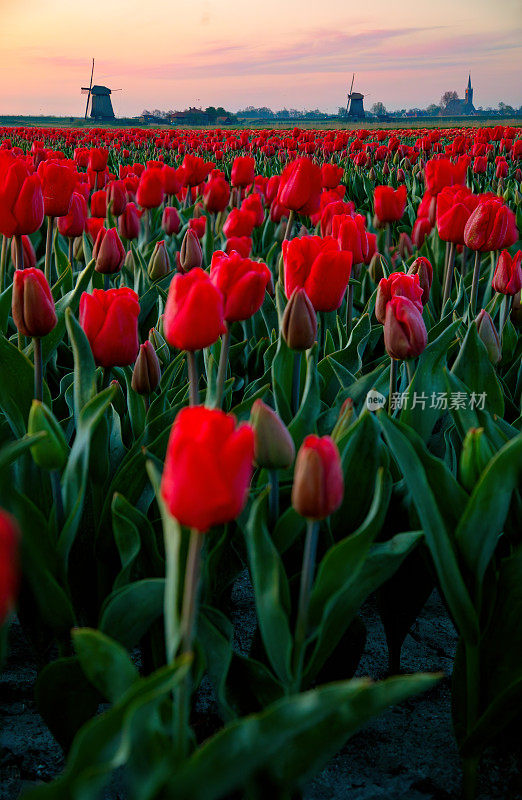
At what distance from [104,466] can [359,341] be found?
2.92 ft

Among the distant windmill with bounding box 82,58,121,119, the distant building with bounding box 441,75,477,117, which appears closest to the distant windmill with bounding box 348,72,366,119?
the distant windmill with bounding box 82,58,121,119

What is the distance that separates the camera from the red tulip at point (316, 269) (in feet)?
5.17

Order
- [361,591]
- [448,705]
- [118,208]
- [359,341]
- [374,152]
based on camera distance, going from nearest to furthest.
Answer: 1. [361,591]
2. [448,705]
3. [359,341]
4. [118,208]
5. [374,152]

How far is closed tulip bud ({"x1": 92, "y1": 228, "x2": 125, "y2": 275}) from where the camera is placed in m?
2.35

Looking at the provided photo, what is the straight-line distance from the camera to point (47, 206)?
231cm

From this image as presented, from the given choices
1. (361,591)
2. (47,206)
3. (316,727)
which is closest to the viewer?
(316,727)

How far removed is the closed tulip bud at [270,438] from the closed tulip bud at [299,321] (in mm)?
418

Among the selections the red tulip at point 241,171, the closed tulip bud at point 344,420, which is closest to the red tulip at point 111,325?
the closed tulip bud at point 344,420

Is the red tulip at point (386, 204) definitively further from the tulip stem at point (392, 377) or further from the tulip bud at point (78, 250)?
the tulip stem at point (392, 377)

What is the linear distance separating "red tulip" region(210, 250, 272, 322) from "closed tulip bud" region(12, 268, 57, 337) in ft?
1.19

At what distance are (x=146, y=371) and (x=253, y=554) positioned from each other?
0.67 meters

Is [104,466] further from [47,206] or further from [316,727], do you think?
[47,206]

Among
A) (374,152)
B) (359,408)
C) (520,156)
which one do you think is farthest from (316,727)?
(374,152)

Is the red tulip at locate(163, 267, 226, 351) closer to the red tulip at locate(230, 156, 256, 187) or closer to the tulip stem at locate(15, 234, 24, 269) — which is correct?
the tulip stem at locate(15, 234, 24, 269)
